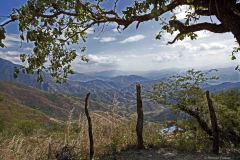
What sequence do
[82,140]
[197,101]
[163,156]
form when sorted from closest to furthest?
[163,156], [82,140], [197,101]

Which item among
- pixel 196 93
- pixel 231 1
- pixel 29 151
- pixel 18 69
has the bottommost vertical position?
pixel 29 151

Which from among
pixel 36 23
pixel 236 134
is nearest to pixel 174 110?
pixel 236 134

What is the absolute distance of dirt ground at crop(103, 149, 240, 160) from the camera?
12.8 metres

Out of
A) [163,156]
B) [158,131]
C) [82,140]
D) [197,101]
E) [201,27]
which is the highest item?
[201,27]

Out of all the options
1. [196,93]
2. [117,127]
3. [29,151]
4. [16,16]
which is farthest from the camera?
[196,93]

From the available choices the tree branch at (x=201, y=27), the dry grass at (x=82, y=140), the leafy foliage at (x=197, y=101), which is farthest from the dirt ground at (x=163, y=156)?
the tree branch at (x=201, y=27)

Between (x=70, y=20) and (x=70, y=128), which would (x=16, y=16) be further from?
(x=70, y=128)

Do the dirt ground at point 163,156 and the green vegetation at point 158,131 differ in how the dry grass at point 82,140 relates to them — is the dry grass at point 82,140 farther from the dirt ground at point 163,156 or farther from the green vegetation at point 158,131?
the dirt ground at point 163,156

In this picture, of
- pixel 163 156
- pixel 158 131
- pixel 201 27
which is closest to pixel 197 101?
pixel 158 131

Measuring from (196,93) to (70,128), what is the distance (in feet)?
20.7

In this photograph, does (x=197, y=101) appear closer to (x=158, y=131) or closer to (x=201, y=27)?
(x=158, y=131)

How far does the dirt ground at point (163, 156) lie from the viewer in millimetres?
12845

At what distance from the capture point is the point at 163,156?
13.4 metres

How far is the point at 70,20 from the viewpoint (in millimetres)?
14664
